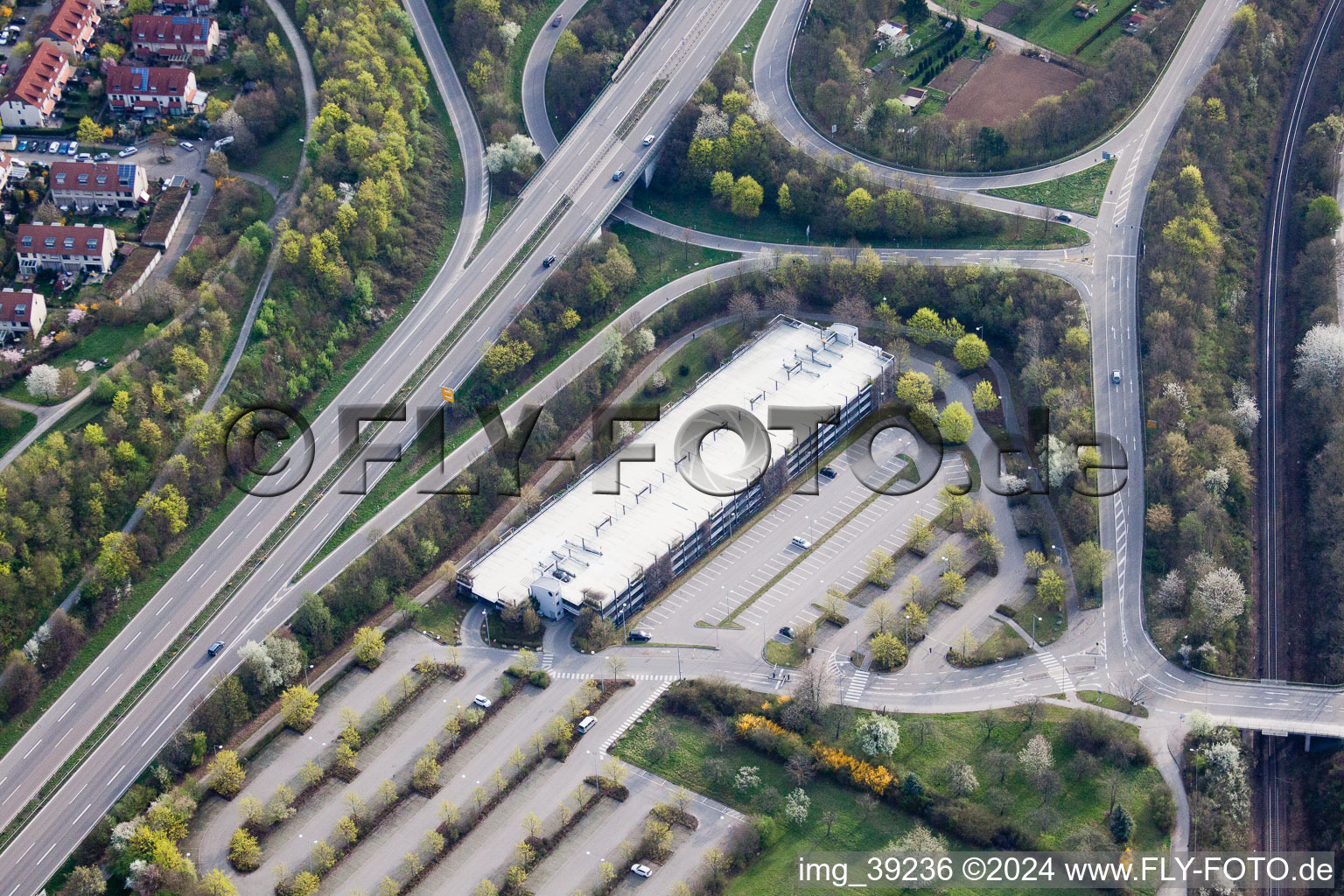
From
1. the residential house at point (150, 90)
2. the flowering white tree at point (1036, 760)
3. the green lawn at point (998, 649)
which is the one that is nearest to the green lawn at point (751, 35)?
the residential house at point (150, 90)

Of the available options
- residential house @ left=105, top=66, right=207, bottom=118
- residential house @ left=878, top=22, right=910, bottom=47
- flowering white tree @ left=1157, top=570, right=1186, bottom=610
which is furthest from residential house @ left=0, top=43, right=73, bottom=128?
flowering white tree @ left=1157, top=570, right=1186, bottom=610

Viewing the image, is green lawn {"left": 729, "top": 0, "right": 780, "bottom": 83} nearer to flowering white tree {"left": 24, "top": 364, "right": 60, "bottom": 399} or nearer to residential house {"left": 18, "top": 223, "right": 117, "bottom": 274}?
residential house {"left": 18, "top": 223, "right": 117, "bottom": 274}

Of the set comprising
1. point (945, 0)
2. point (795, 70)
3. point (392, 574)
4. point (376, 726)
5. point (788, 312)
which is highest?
point (945, 0)

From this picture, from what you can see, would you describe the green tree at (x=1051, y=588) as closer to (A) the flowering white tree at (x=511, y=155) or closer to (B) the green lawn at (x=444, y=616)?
(B) the green lawn at (x=444, y=616)

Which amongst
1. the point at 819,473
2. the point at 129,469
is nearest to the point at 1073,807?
the point at 819,473

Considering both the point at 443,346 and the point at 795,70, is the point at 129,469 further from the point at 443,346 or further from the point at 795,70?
the point at 795,70

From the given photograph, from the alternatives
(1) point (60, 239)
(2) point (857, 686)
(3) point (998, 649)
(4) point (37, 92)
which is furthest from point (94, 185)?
(3) point (998, 649)
